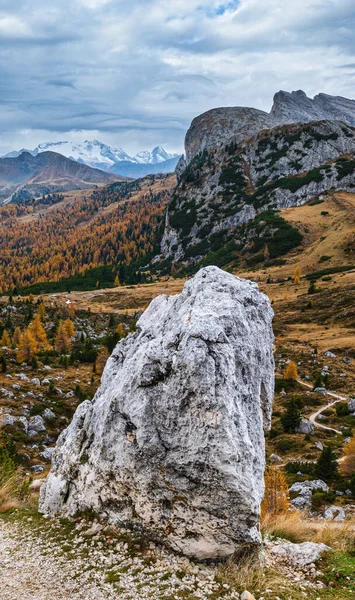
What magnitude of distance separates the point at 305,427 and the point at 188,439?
38697mm

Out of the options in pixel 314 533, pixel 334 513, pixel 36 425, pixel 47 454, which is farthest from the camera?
pixel 36 425

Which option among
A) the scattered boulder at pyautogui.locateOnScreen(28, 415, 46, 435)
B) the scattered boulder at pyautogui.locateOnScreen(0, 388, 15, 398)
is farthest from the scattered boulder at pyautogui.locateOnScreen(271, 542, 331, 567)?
the scattered boulder at pyautogui.locateOnScreen(0, 388, 15, 398)

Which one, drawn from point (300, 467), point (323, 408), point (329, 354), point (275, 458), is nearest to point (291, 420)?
point (275, 458)

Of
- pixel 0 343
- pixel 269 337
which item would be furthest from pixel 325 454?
pixel 0 343

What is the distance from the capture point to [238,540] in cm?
960

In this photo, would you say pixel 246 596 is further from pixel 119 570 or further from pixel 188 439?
pixel 188 439

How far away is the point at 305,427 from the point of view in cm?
4356

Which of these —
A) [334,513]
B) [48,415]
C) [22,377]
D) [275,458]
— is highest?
[22,377]

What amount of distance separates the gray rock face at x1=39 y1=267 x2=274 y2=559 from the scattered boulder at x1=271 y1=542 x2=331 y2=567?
116cm

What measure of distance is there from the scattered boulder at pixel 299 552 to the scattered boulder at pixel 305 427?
3534 centimetres

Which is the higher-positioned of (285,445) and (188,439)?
(188,439)

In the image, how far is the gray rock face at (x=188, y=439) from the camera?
31.2 feet

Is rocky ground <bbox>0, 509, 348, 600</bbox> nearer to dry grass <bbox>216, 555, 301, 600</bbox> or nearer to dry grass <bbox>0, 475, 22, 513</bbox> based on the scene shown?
dry grass <bbox>216, 555, 301, 600</bbox>

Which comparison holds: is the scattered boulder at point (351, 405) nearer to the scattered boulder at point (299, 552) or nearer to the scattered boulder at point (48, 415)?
the scattered boulder at point (48, 415)
